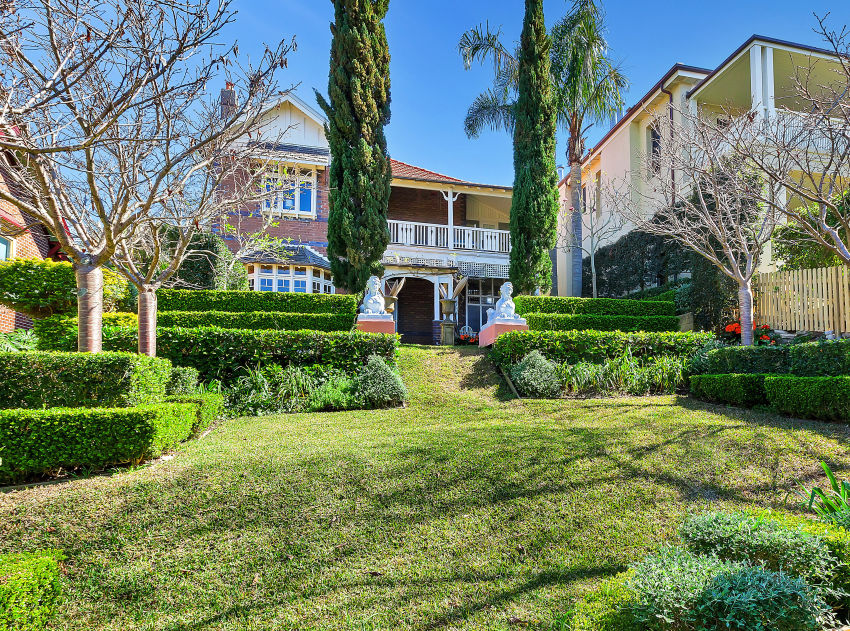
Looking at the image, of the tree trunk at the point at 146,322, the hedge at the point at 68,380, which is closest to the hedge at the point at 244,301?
the tree trunk at the point at 146,322

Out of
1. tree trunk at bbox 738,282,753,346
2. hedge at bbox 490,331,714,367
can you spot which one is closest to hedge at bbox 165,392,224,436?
hedge at bbox 490,331,714,367

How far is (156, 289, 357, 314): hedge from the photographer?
36.0 ft

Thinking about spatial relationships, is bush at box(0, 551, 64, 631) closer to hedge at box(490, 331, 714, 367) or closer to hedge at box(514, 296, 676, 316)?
hedge at box(490, 331, 714, 367)

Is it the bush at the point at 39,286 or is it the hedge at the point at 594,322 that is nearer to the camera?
the bush at the point at 39,286

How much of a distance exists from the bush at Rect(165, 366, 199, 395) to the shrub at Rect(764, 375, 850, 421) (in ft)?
29.1

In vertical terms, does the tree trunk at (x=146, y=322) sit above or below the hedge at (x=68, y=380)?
above

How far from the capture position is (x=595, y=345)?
998cm

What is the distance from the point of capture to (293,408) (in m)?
8.09

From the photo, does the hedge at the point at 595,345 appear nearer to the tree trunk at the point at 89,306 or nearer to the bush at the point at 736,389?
the bush at the point at 736,389

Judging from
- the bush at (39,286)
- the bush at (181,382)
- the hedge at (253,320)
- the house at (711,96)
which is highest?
the house at (711,96)

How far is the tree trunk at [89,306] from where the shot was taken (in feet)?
20.1

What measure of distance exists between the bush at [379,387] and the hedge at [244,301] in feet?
11.3

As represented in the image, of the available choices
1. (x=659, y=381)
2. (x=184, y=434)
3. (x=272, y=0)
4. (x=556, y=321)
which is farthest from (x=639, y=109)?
(x=184, y=434)

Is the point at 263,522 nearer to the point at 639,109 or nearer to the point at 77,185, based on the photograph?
the point at 77,185
